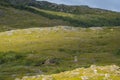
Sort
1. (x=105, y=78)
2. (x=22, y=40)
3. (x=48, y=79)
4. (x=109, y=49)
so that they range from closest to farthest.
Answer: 1. (x=105, y=78)
2. (x=48, y=79)
3. (x=109, y=49)
4. (x=22, y=40)

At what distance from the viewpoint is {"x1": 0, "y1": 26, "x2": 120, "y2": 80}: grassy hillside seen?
132m

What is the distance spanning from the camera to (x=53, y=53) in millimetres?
155750

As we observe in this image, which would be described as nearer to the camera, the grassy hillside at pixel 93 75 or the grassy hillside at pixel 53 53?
the grassy hillside at pixel 93 75

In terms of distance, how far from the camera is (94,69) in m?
70.1

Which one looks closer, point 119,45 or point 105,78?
point 105,78

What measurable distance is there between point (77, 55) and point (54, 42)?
2759cm

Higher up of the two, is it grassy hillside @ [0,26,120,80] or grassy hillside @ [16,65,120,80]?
grassy hillside @ [16,65,120,80]

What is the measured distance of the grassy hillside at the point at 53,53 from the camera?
131625 mm

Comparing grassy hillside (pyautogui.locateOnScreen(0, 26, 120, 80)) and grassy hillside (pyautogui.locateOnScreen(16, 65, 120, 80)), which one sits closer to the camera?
grassy hillside (pyautogui.locateOnScreen(16, 65, 120, 80))

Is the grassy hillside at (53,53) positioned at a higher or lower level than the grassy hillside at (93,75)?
lower

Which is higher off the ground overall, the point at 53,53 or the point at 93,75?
the point at 93,75

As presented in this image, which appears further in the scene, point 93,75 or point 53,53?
point 53,53

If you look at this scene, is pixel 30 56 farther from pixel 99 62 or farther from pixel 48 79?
pixel 48 79

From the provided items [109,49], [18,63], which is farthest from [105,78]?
[109,49]
